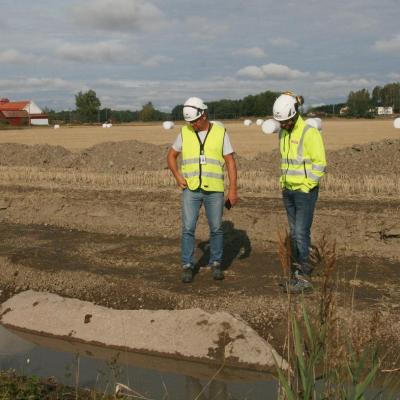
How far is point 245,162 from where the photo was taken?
17.0 metres

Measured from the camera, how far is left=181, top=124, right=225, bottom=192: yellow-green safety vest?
627 cm

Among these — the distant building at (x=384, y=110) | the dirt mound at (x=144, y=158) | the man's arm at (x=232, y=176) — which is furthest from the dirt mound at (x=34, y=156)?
the distant building at (x=384, y=110)

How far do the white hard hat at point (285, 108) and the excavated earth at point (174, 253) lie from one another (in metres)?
1.09

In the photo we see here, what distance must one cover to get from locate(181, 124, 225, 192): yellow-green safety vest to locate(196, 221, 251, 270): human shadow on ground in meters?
1.39

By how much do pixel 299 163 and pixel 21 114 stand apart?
252 ft

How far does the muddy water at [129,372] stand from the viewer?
4.57 m

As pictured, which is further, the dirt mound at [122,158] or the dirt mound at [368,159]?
the dirt mound at [122,158]

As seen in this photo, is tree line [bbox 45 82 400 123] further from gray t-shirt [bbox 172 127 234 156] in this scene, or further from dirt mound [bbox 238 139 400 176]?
gray t-shirt [bbox 172 127 234 156]

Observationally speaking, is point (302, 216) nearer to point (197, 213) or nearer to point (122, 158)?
point (197, 213)

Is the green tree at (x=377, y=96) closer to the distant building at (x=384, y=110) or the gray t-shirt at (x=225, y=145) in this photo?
the distant building at (x=384, y=110)

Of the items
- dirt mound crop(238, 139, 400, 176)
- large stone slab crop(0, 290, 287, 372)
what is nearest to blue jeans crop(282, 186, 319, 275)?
large stone slab crop(0, 290, 287, 372)

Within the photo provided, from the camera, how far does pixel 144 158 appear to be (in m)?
19.1

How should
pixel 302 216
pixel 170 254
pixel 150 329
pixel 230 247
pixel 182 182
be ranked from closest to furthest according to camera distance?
pixel 150 329 < pixel 302 216 < pixel 182 182 < pixel 170 254 < pixel 230 247

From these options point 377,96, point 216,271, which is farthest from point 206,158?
point 377,96
